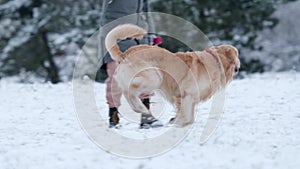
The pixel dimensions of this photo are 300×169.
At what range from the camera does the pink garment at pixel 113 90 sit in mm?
5016

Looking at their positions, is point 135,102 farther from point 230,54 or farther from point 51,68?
point 51,68

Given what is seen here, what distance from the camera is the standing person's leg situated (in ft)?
16.5

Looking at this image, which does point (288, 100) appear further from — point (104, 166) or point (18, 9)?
point (18, 9)

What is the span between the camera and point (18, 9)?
14.4 metres

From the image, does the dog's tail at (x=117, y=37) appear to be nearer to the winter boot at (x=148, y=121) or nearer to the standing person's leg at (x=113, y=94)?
the standing person's leg at (x=113, y=94)

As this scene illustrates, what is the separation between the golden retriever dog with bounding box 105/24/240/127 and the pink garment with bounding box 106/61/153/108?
0.34 feet

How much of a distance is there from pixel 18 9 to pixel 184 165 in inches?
456

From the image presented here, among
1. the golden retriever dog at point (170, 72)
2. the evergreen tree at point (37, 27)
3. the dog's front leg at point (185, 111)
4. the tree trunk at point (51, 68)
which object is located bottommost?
the tree trunk at point (51, 68)

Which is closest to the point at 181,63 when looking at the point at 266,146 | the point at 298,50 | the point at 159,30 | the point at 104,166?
the point at 266,146

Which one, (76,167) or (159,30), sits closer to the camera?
(76,167)

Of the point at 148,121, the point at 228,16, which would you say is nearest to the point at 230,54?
the point at 148,121

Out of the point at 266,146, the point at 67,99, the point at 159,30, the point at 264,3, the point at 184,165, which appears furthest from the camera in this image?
the point at 264,3

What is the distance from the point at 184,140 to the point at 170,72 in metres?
0.68

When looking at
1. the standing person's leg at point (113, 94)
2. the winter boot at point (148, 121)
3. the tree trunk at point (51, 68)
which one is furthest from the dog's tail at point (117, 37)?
the tree trunk at point (51, 68)
